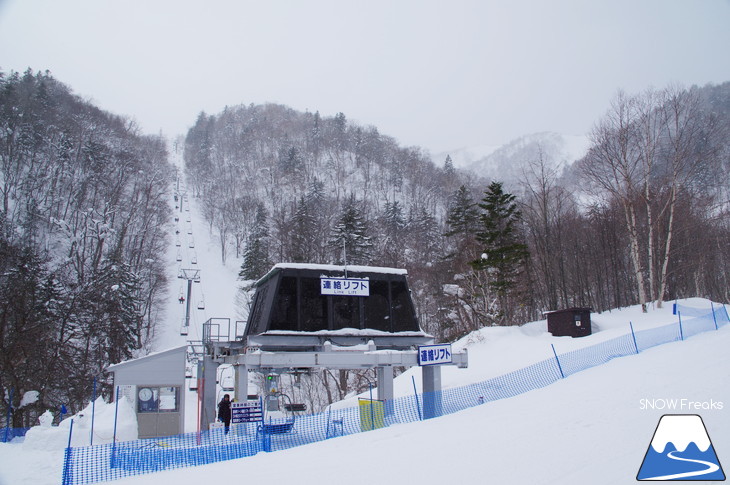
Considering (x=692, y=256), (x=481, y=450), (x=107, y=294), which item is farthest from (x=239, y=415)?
(x=692, y=256)

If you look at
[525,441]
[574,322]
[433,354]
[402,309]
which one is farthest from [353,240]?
[525,441]

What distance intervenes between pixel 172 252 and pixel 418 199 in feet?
172

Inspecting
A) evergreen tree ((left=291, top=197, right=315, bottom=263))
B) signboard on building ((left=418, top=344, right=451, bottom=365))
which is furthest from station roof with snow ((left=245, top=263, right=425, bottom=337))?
evergreen tree ((left=291, top=197, right=315, bottom=263))

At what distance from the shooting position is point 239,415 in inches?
605

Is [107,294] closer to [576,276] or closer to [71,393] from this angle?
[71,393]

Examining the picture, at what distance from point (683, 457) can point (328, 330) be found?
41.5ft

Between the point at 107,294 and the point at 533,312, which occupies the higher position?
the point at 107,294

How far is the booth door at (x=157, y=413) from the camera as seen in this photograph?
18375 millimetres

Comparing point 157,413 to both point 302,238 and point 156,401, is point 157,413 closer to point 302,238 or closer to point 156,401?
point 156,401

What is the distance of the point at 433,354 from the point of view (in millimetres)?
17766

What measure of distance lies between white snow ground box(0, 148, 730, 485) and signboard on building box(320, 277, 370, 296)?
6.25 meters

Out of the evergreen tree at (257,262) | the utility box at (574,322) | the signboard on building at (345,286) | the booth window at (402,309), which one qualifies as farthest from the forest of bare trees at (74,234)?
the utility box at (574,322)

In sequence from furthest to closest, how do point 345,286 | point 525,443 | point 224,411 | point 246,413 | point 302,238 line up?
1. point 302,238
2. point 345,286
3. point 224,411
4. point 246,413
5. point 525,443

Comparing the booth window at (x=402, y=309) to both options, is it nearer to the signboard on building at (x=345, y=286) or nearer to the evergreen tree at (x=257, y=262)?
the signboard on building at (x=345, y=286)
